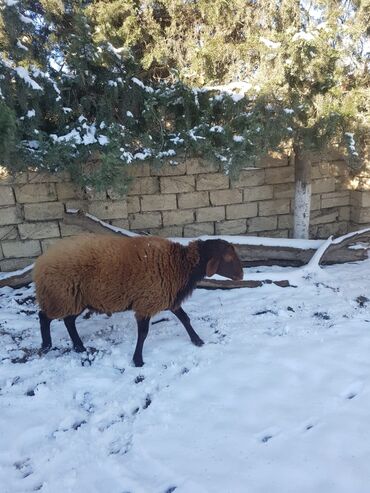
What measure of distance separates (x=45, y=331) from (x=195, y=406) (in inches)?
63.0

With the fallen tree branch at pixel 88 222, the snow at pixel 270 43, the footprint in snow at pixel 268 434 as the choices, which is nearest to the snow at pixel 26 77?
the fallen tree branch at pixel 88 222

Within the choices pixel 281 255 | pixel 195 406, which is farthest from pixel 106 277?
pixel 281 255

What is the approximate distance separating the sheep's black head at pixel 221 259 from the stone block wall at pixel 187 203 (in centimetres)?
199

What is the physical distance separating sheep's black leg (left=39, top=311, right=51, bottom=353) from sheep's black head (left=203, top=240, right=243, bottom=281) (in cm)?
156

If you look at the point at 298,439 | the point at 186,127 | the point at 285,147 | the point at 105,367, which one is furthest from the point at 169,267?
the point at 285,147

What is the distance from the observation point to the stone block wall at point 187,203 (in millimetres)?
5258

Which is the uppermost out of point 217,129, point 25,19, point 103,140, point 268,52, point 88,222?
point 25,19

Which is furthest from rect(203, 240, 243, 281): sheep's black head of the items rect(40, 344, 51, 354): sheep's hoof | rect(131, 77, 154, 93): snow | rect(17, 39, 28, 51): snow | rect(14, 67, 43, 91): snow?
rect(17, 39, 28, 51): snow

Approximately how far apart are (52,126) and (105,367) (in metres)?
3.28

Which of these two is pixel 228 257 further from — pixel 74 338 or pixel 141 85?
pixel 141 85

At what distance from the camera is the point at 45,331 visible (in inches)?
135

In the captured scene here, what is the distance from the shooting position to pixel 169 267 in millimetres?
3365

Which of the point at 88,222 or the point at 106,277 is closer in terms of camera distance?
the point at 106,277

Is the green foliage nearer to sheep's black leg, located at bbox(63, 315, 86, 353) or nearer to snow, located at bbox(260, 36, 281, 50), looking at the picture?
snow, located at bbox(260, 36, 281, 50)
